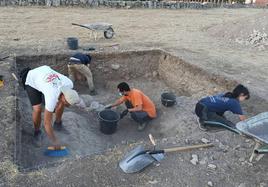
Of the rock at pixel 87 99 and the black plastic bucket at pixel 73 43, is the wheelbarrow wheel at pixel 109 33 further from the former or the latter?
the rock at pixel 87 99

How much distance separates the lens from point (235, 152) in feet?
16.0

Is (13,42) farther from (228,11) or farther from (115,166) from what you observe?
(228,11)

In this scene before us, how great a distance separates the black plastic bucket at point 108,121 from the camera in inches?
265

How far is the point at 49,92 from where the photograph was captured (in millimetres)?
5027

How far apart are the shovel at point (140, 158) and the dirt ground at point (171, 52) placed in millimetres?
81

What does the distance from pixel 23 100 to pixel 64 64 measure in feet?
7.46

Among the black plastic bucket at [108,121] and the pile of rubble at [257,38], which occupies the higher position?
the pile of rubble at [257,38]

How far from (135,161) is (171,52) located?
19.5 ft

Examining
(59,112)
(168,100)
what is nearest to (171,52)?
(168,100)

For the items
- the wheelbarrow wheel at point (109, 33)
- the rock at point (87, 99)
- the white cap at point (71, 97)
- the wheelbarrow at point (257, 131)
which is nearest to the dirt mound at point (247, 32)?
the wheelbarrow wheel at point (109, 33)

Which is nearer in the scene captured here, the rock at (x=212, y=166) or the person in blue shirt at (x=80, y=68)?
the rock at (x=212, y=166)

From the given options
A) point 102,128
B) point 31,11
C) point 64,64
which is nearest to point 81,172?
point 102,128

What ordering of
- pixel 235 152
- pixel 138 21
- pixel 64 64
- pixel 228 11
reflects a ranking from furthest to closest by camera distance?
pixel 228 11 < pixel 138 21 < pixel 64 64 < pixel 235 152

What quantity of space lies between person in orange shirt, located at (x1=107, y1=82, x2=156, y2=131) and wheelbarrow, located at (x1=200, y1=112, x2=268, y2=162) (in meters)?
2.74
